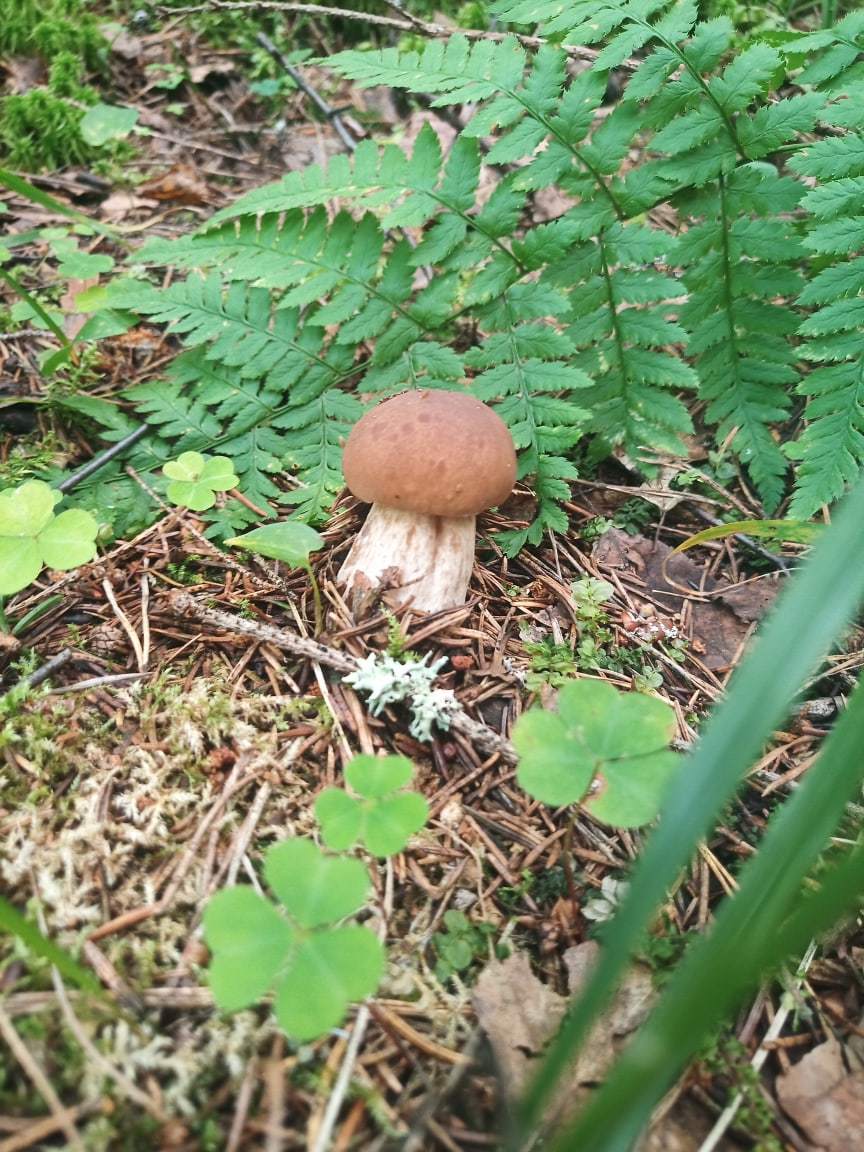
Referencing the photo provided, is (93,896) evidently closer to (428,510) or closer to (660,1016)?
(660,1016)

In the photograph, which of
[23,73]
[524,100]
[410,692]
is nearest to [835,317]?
[524,100]

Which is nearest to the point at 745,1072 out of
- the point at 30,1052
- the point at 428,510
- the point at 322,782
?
the point at 322,782

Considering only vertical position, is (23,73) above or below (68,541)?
above

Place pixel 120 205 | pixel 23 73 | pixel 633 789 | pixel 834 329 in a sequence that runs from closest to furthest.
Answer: pixel 633 789
pixel 834 329
pixel 120 205
pixel 23 73

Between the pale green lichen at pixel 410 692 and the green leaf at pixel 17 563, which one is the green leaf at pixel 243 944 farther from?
the green leaf at pixel 17 563

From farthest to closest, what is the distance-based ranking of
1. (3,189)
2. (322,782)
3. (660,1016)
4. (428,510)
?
1. (3,189)
2. (428,510)
3. (322,782)
4. (660,1016)

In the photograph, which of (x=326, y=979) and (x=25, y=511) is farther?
(x=25, y=511)

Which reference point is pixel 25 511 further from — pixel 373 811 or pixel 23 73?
pixel 23 73
